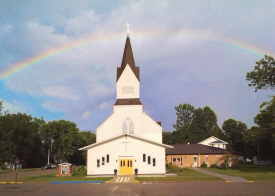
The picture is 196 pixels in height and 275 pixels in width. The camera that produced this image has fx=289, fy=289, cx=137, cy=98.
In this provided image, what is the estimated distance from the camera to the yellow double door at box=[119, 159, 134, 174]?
39.0m

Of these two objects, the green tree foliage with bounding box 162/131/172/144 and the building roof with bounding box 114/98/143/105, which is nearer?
the building roof with bounding box 114/98/143/105

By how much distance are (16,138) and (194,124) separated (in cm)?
6111

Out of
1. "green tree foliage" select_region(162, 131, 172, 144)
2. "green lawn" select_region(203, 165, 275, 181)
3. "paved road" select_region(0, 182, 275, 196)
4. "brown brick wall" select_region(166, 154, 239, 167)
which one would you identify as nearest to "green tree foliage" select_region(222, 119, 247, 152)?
"green tree foliage" select_region(162, 131, 172, 144)

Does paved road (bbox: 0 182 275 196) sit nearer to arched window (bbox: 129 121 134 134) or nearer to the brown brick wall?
arched window (bbox: 129 121 134 134)

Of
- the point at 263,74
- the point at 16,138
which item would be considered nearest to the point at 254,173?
the point at 263,74

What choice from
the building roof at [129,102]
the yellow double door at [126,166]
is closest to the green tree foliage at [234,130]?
the building roof at [129,102]

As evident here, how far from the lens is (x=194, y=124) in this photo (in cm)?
10588

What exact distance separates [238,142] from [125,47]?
7631 cm

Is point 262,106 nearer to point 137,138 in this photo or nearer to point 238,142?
point 137,138

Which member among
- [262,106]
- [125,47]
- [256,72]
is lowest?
[262,106]

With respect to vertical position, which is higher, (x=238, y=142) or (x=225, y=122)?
(x=225, y=122)

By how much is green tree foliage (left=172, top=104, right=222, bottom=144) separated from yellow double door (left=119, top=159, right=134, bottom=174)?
66043mm

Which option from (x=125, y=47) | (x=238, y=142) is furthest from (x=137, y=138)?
(x=238, y=142)

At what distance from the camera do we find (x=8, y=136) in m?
66.5
